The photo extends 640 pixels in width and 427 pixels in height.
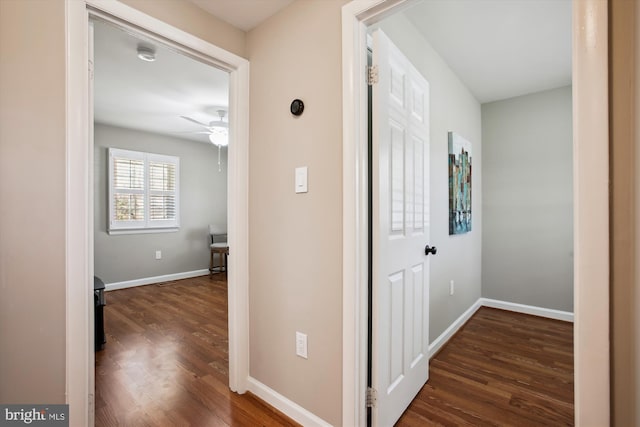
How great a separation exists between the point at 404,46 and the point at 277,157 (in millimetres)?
1217

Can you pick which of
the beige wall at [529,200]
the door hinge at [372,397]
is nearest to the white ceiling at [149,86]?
the door hinge at [372,397]

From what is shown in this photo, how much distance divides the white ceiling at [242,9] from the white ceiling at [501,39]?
0.94 metres

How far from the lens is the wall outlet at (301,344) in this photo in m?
1.64

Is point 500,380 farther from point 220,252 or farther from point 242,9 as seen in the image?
point 220,252

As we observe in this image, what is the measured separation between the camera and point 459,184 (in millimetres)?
3035

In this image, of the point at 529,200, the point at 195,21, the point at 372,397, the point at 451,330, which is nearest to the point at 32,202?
the point at 195,21

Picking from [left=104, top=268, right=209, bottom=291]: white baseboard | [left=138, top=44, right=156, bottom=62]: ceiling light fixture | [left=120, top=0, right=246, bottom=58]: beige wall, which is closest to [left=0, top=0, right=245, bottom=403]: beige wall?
[left=120, top=0, right=246, bottom=58]: beige wall

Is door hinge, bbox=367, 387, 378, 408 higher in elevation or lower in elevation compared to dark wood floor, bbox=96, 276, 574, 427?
higher

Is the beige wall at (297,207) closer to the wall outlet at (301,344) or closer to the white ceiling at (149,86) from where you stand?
the wall outlet at (301,344)

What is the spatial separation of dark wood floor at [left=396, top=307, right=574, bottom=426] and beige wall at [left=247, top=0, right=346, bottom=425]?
0.67 meters

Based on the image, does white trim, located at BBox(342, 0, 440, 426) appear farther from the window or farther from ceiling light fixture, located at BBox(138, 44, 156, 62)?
the window

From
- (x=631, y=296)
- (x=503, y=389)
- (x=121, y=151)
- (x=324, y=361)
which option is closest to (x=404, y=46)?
(x=631, y=296)

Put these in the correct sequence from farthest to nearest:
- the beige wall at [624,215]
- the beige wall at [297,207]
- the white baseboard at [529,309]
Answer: the white baseboard at [529,309], the beige wall at [297,207], the beige wall at [624,215]

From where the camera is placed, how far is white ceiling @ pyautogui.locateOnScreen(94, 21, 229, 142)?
2.50 meters
